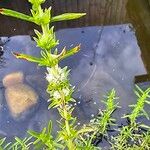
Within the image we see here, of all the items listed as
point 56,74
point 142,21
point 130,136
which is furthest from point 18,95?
point 56,74

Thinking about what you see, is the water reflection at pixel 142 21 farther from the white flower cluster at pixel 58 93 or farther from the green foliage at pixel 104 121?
the white flower cluster at pixel 58 93

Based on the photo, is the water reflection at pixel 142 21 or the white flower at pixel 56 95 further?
the water reflection at pixel 142 21

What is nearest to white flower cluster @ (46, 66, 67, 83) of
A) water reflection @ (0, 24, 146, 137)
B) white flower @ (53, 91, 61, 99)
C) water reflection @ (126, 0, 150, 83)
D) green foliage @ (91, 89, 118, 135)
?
white flower @ (53, 91, 61, 99)

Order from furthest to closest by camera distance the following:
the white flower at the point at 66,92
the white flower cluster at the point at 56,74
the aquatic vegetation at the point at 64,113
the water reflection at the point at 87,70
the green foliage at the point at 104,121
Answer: the water reflection at the point at 87,70, the green foliage at the point at 104,121, the white flower at the point at 66,92, the white flower cluster at the point at 56,74, the aquatic vegetation at the point at 64,113

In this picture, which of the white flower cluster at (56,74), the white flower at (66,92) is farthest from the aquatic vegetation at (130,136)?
the white flower cluster at (56,74)

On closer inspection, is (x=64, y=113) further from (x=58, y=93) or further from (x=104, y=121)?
(x=104, y=121)

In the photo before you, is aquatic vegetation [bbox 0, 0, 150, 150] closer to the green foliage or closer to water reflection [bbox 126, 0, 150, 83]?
the green foliage
